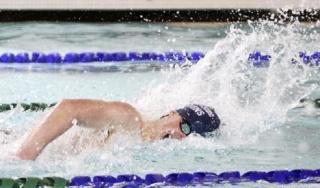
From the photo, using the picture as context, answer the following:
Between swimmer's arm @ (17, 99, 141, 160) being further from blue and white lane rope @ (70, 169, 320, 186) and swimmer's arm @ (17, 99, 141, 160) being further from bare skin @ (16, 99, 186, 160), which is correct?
blue and white lane rope @ (70, 169, 320, 186)

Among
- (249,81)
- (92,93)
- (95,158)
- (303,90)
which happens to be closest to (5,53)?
(92,93)

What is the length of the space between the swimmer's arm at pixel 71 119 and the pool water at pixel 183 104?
0.26 feet

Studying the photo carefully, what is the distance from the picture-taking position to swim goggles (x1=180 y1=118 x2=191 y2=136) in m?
2.97

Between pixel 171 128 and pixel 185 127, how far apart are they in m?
0.06

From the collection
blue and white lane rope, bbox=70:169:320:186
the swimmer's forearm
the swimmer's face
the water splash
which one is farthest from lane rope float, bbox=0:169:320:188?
the water splash

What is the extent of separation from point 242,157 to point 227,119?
1.14 ft

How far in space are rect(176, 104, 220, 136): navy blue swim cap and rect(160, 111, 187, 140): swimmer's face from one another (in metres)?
0.04

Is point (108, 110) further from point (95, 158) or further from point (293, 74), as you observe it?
point (293, 74)

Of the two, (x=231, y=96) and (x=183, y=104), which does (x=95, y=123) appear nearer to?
(x=183, y=104)

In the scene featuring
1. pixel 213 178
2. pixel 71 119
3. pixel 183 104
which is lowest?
→ pixel 213 178

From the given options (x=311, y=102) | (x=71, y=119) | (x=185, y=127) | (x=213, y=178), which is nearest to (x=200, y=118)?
(x=185, y=127)

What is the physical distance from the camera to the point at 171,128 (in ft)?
9.71
